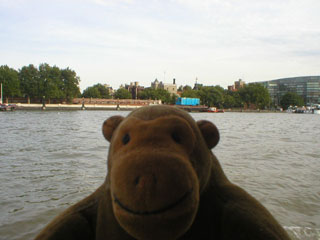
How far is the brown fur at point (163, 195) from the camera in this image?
1095 millimetres

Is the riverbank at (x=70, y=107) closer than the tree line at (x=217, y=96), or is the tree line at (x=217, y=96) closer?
the riverbank at (x=70, y=107)

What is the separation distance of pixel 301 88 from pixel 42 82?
119849mm

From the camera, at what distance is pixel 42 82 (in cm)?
7712

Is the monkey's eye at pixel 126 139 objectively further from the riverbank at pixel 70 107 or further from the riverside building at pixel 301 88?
the riverside building at pixel 301 88

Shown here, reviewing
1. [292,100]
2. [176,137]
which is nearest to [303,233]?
[176,137]

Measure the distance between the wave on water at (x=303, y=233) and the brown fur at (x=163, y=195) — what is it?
2073 mm

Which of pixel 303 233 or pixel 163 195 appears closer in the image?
pixel 163 195

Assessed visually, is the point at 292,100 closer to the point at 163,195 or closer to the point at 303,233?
the point at 303,233

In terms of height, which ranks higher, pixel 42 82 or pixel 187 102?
pixel 42 82

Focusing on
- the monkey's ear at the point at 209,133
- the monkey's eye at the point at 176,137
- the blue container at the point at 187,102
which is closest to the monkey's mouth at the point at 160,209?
the monkey's eye at the point at 176,137

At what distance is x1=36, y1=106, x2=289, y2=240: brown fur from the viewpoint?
43.1 inches

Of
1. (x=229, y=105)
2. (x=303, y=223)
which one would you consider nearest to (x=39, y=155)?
(x=303, y=223)

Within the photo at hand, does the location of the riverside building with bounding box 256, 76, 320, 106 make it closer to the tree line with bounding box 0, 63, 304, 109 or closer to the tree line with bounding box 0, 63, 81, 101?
the tree line with bounding box 0, 63, 304, 109

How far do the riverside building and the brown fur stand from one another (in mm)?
151243
